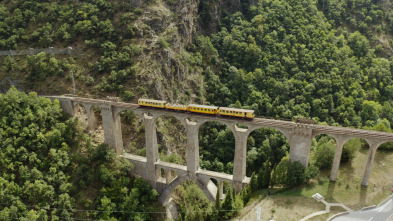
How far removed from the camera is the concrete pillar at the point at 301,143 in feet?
126

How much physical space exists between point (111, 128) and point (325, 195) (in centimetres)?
3501

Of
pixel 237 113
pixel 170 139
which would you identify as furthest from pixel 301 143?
pixel 170 139

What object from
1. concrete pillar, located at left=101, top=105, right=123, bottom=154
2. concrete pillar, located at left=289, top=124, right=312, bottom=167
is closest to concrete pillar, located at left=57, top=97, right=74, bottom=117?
→ concrete pillar, located at left=101, top=105, right=123, bottom=154

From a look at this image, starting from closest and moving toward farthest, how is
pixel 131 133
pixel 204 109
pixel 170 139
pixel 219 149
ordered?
pixel 204 109 → pixel 131 133 → pixel 170 139 → pixel 219 149

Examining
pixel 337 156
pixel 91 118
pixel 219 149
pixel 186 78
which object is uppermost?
pixel 186 78

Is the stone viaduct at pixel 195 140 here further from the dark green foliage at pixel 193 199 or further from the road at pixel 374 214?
the road at pixel 374 214

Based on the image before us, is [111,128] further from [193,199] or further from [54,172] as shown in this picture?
[193,199]

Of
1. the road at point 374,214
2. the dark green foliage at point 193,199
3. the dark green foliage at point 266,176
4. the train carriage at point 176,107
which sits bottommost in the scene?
the dark green foliage at point 193,199

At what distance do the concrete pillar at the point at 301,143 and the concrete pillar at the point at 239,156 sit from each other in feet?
21.6

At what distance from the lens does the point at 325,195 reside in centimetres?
3869


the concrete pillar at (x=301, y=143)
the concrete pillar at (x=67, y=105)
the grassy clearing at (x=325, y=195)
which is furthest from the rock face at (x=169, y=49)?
the grassy clearing at (x=325, y=195)

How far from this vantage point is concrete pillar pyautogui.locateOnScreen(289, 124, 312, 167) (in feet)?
126

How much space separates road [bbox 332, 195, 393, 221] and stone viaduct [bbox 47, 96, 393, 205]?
4.23 meters

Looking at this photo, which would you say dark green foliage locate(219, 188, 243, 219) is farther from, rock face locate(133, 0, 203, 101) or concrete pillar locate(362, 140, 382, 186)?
rock face locate(133, 0, 203, 101)
